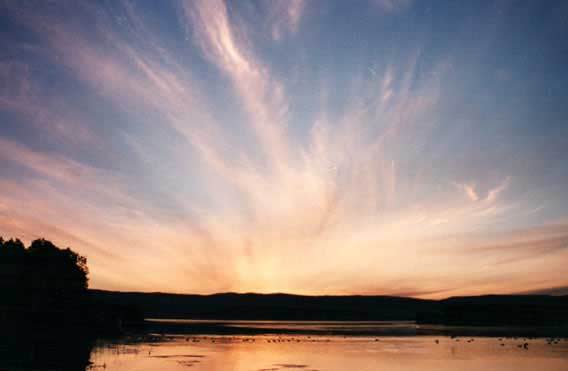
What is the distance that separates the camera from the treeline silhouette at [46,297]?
96.5m

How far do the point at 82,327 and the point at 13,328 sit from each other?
19820 millimetres

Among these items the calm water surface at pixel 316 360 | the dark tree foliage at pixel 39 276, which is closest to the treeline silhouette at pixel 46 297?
the dark tree foliage at pixel 39 276

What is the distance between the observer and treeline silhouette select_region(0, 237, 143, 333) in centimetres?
9650

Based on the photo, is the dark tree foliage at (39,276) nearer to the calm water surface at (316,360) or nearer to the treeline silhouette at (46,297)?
the treeline silhouette at (46,297)

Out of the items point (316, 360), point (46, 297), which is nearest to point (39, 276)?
point (46, 297)

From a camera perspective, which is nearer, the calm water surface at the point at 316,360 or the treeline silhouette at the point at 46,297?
the calm water surface at the point at 316,360

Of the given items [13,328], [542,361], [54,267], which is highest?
[54,267]

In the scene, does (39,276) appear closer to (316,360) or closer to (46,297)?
(46,297)

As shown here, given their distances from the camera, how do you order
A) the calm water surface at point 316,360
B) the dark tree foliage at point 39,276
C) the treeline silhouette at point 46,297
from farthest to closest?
the dark tree foliage at point 39,276 < the treeline silhouette at point 46,297 < the calm water surface at point 316,360

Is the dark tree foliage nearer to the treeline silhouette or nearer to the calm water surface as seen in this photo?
the treeline silhouette

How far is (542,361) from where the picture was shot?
5356cm

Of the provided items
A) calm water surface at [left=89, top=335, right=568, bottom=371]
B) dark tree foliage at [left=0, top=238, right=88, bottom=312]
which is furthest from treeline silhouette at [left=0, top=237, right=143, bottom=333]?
calm water surface at [left=89, top=335, right=568, bottom=371]

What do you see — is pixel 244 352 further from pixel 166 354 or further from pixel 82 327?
pixel 82 327

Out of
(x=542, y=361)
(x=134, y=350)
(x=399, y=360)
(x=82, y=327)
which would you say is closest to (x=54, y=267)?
(x=82, y=327)
